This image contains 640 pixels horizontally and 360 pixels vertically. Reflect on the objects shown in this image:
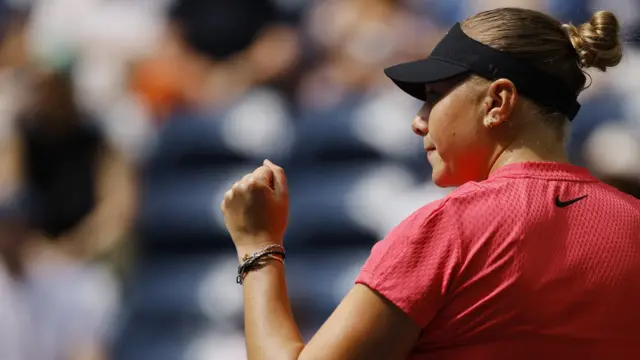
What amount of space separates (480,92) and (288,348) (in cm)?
44

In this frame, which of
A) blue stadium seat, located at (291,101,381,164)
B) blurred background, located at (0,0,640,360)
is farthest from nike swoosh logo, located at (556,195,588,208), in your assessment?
blue stadium seat, located at (291,101,381,164)

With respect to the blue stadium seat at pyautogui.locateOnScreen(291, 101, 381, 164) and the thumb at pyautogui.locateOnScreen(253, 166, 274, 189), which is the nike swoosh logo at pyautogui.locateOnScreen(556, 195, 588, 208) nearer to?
the thumb at pyautogui.locateOnScreen(253, 166, 274, 189)

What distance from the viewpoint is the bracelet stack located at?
1.48 metres

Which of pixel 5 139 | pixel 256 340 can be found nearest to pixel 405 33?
pixel 5 139

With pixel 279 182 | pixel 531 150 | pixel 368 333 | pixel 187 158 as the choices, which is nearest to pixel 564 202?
pixel 531 150

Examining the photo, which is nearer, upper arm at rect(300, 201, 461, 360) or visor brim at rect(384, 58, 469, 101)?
upper arm at rect(300, 201, 461, 360)

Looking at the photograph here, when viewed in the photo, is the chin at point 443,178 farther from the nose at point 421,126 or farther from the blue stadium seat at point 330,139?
the blue stadium seat at point 330,139

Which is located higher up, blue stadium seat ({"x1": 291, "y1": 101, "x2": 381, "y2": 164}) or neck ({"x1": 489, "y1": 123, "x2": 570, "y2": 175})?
blue stadium seat ({"x1": 291, "y1": 101, "x2": 381, "y2": 164})

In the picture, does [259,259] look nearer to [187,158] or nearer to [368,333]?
[368,333]

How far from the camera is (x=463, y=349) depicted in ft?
4.37

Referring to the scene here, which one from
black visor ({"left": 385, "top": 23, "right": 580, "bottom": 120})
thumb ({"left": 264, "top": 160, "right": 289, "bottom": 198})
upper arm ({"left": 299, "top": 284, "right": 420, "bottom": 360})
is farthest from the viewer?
thumb ({"left": 264, "top": 160, "right": 289, "bottom": 198})

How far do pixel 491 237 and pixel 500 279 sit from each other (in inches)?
2.1

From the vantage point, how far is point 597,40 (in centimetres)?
148

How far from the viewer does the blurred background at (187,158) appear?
4.04 m
